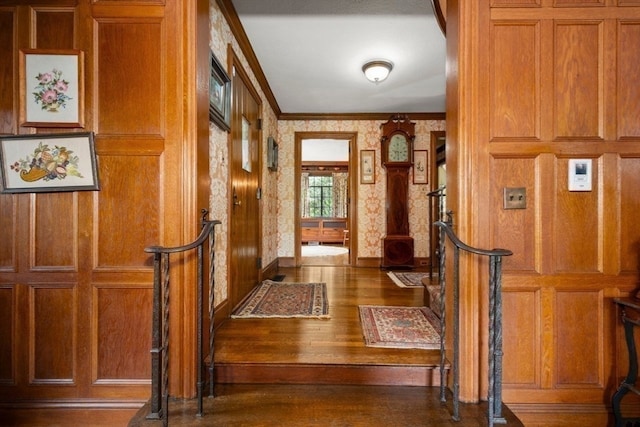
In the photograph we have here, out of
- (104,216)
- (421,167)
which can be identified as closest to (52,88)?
(104,216)

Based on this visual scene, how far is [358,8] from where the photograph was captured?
2.48 metres

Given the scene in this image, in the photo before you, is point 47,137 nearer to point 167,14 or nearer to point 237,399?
point 167,14

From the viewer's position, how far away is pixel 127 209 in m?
1.59

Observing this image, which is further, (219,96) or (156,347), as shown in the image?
(219,96)

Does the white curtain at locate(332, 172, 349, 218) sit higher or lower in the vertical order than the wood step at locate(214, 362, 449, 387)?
higher

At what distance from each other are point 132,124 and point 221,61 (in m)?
1.10

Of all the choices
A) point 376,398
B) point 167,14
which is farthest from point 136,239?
point 376,398

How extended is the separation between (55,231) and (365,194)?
163 inches

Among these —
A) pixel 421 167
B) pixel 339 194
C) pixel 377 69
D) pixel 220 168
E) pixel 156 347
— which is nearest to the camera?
pixel 156 347

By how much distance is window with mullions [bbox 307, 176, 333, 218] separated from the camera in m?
10.4

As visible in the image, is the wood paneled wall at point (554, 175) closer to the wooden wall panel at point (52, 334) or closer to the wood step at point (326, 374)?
the wood step at point (326, 374)

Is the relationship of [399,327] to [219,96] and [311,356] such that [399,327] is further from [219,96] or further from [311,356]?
[219,96]

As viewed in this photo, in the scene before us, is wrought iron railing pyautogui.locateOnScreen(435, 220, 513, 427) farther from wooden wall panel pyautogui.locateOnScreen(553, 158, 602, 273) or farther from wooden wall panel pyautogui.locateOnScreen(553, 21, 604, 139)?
wooden wall panel pyautogui.locateOnScreen(553, 21, 604, 139)

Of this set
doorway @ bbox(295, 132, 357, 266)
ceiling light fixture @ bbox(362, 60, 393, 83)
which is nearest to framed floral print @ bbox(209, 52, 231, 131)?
ceiling light fixture @ bbox(362, 60, 393, 83)
